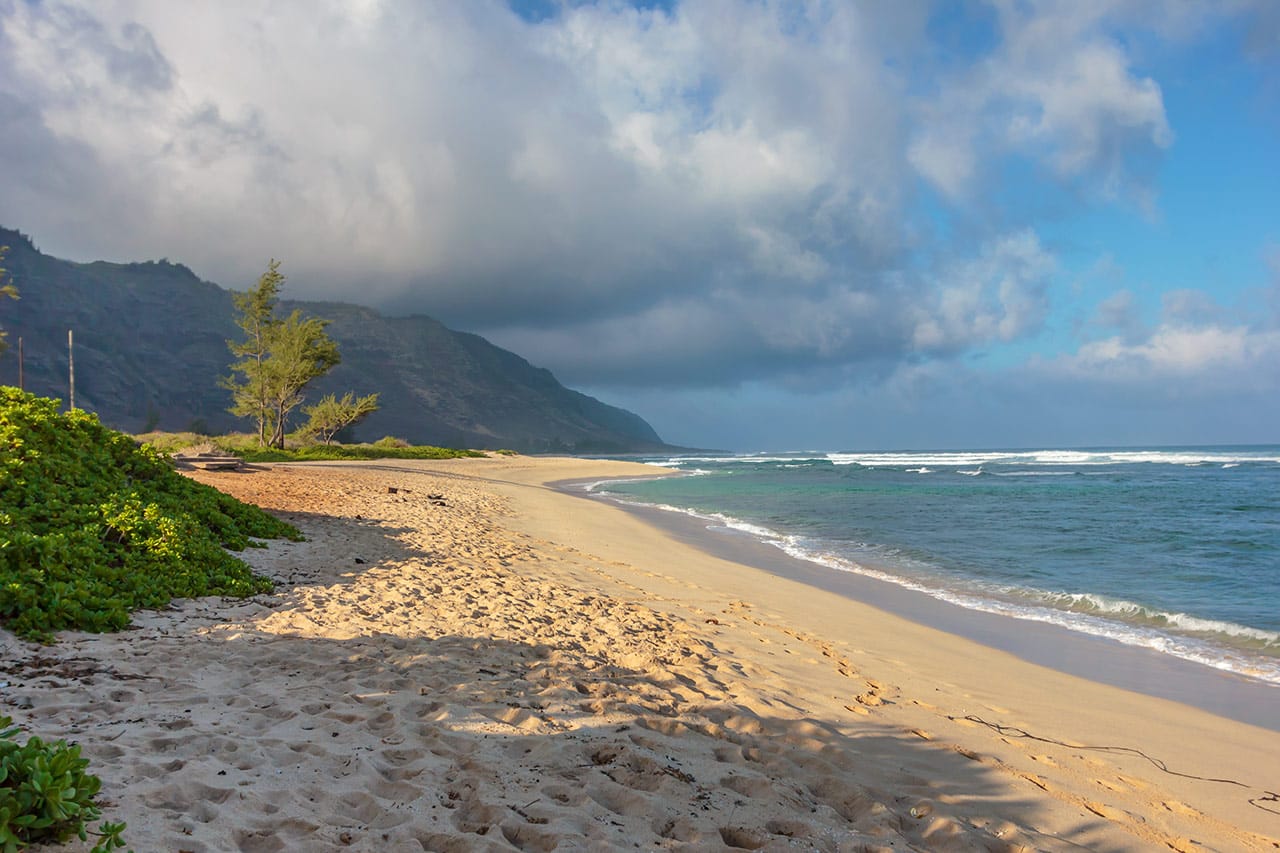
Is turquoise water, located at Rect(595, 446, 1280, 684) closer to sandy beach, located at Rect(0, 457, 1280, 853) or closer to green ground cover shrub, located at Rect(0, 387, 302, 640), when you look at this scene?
sandy beach, located at Rect(0, 457, 1280, 853)

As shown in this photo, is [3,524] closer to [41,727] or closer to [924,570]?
[41,727]

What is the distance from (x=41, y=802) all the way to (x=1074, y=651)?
9.64 metres

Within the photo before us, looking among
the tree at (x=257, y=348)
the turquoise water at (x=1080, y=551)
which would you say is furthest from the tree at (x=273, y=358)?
the turquoise water at (x=1080, y=551)

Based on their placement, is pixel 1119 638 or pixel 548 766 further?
pixel 1119 638

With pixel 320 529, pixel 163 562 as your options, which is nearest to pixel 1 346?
pixel 320 529

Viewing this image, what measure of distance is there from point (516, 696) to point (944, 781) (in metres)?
2.80

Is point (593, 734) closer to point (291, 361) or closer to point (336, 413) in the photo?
point (291, 361)

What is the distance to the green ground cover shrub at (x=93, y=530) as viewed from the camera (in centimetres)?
550

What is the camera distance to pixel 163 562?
6.95 meters

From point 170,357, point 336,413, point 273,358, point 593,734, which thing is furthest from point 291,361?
point 170,357

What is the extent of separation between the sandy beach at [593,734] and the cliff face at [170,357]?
64329 mm

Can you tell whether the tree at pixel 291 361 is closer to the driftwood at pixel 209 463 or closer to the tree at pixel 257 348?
the tree at pixel 257 348

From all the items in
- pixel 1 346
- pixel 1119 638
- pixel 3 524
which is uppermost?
pixel 1 346

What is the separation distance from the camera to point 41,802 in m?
2.33
